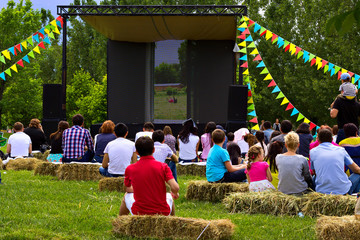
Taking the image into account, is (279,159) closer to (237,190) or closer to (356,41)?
(237,190)

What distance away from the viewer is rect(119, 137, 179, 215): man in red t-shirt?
446cm

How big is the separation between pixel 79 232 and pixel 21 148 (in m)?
6.30

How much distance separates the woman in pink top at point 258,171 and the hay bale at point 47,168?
4.04m

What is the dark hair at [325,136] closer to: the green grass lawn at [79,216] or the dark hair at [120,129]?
the green grass lawn at [79,216]

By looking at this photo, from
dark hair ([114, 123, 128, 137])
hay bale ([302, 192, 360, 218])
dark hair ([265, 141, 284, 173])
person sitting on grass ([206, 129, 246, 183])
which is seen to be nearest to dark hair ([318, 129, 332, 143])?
hay bale ([302, 192, 360, 218])

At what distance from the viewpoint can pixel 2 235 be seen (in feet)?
14.7

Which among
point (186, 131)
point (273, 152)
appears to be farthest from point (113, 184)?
point (186, 131)

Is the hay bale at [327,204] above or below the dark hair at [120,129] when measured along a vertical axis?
below

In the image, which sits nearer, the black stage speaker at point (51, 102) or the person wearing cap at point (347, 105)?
the person wearing cap at point (347, 105)

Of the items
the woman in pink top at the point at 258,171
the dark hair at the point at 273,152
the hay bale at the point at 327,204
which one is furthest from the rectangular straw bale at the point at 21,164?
the hay bale at the point at 327,204

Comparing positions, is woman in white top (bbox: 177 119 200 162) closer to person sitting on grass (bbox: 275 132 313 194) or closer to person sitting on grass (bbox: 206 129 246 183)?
person sitting on grass (bbox: 206 129 246 183)

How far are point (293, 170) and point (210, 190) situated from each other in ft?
4.51

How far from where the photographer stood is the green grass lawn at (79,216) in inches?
187

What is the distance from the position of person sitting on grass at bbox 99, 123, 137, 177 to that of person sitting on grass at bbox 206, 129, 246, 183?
3.40 feet
